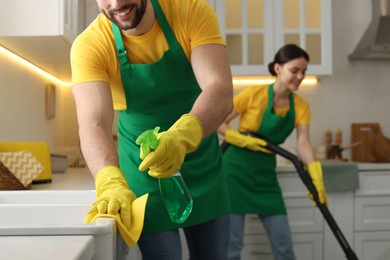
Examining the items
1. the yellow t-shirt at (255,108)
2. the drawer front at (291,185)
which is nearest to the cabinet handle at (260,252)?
the drawer front at (291,185)

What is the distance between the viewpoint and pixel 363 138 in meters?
3.40

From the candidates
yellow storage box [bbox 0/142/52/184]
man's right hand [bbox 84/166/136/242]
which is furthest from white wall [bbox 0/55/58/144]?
man's right hand [bbox 84/166/136/242]

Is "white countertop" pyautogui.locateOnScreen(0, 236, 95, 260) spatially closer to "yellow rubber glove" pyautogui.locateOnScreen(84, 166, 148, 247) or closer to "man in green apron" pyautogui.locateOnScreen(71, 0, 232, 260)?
"yellow rubber glove" pyautogui.locateOnScreen(84, 166, 148, 247)

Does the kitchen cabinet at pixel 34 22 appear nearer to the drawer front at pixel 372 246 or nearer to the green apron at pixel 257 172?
the green apron at pixel 257 172

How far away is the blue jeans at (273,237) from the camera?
2455 millimetres

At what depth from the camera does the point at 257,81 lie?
3.40 meters

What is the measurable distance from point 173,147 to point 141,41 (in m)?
0.41

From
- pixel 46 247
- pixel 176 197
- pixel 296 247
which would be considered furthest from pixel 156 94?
pixel 296 247

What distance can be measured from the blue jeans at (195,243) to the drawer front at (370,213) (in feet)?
5.63

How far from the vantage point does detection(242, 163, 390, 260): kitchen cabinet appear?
2.89m

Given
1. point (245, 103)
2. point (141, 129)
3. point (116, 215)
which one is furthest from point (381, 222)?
point (116, 215)

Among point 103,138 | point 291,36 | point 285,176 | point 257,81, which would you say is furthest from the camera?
point 257,81

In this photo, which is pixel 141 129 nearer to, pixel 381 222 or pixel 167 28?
pixel 167 28

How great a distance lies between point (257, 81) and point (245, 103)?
2.72ft
